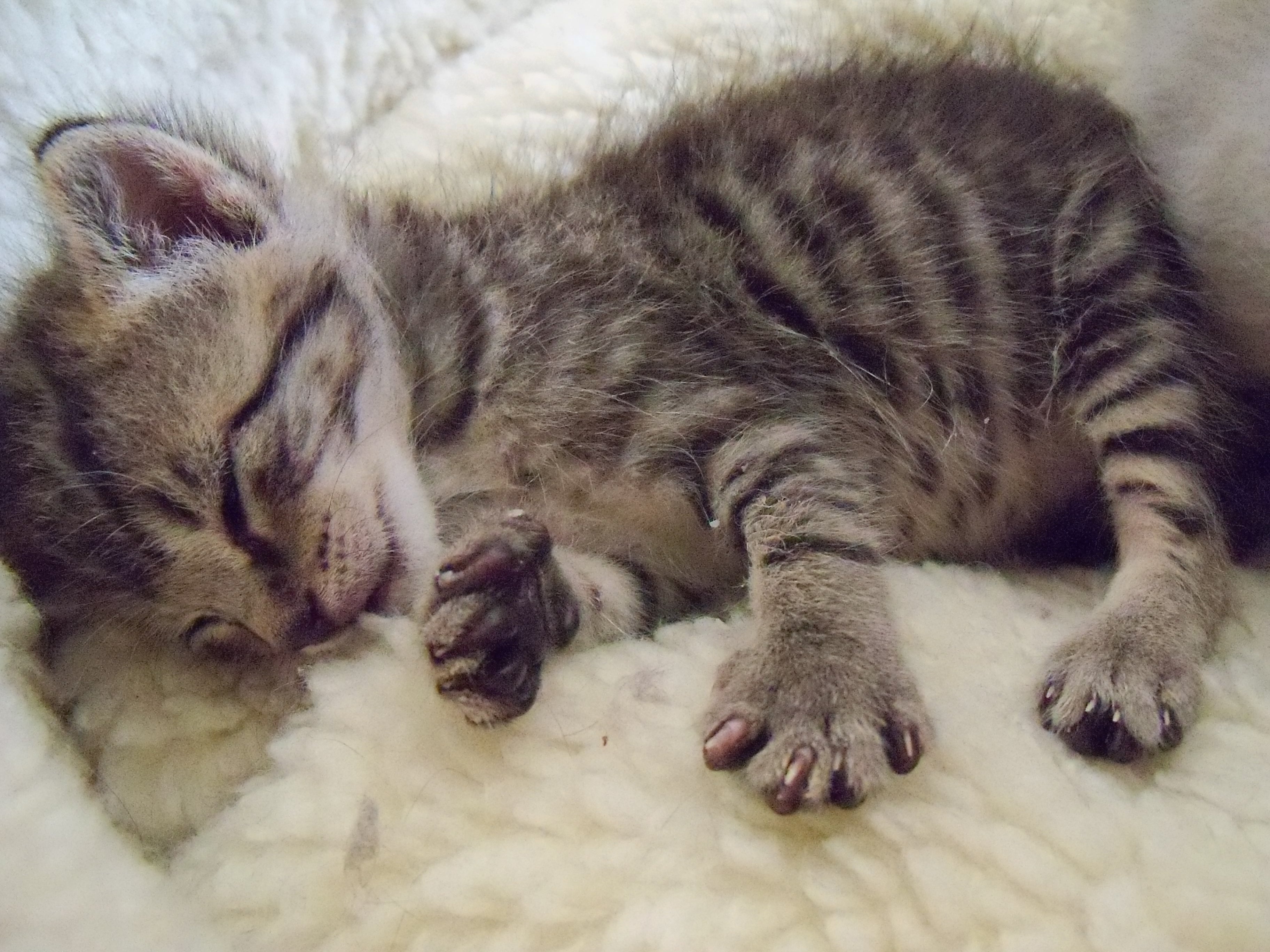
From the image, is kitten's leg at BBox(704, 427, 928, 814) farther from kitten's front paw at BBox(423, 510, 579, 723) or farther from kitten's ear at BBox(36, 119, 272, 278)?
kitten's ear at BBox(36, 119, 272, 278)

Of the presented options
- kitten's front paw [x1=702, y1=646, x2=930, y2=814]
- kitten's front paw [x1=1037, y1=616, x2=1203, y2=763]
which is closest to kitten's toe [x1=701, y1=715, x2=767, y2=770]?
kitten's front paw [x1=702, y1=646, x2=930, y2=814]

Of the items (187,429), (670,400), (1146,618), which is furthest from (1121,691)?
(187,429)

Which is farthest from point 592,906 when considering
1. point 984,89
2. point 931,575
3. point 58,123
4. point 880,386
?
point 984,89

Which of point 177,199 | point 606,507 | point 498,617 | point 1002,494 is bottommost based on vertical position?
point 1002,494

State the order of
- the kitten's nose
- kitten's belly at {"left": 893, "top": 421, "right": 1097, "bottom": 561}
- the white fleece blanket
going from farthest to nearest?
kitten's belly at {"left": 893, "top": 421, "right": 1097, "bottom": 561}
the kitten's nose
the white fleece blanket

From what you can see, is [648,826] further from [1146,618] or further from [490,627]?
[1146,618]

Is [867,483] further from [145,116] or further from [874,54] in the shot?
[145,116]

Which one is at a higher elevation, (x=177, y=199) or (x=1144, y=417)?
(x=177, y=199)
